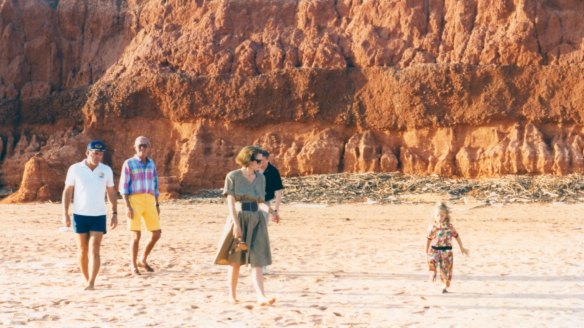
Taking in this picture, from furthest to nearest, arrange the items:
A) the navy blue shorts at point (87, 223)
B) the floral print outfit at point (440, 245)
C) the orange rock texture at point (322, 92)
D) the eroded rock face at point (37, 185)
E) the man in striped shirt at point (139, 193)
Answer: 1. the orange rock texture at point (322, 92)
2. the eroded rock face at point (37, 185)
3. the man in striped shirt at point (139, 193)
4. the navy blue shorts at point (87, 223)
5. the floral print outfit at point (440, 245)

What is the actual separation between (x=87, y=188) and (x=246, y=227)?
1956 millimetres

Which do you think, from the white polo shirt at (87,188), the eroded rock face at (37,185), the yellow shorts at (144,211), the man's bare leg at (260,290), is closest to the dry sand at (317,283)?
the man's bare leg at (260,290)

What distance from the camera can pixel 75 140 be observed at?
29.1 meters

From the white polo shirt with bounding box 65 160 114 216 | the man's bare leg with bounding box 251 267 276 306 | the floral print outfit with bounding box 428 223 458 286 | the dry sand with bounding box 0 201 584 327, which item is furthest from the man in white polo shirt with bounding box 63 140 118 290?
the floral print outfit with bounding box 428 223 458 286

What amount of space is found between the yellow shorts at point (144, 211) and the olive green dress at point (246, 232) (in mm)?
2138

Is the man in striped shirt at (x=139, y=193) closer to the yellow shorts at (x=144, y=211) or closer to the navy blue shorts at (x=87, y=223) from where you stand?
the yellow shorts at (x=144, y=211)

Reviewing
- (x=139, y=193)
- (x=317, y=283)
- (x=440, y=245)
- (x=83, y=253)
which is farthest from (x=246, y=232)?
(x=139, y=193)

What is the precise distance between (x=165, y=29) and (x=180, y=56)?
2384mm

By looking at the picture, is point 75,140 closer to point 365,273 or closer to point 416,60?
point 416,60

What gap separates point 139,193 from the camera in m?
7.62

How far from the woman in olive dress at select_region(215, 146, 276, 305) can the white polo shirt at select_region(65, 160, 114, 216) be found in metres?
1.61

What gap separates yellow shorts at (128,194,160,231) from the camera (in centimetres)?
762

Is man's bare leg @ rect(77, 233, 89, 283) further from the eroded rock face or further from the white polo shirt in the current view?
the eroded rock face

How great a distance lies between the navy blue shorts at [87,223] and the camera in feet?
21.7
